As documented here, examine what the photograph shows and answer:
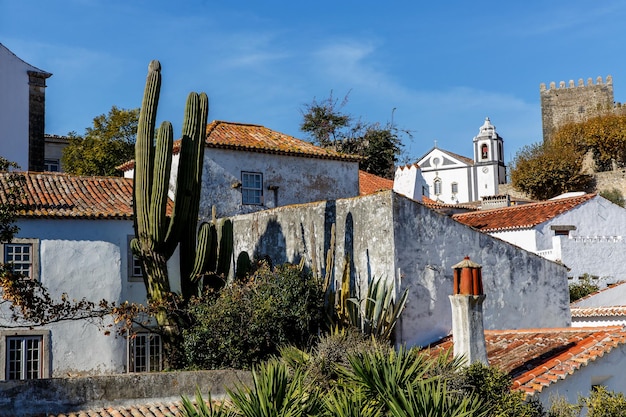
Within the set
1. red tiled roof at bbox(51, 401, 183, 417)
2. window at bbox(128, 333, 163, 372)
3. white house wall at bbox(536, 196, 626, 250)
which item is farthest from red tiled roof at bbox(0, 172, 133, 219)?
white house wall at bbox(536, 196, 626, 250)

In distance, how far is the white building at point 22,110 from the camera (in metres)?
33.1

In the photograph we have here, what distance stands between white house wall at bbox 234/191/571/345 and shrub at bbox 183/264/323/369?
1.35 meters

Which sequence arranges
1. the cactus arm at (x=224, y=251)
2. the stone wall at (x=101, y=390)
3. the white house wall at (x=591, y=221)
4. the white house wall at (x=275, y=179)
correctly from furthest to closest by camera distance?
the white house wall at (x=591, y=221), the white house wall at (x=275, y=179), the cactus arm at (x=224, y=251), the stone wall at (x=101, y=390)

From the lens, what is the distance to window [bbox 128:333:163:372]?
867 inches

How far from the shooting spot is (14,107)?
3344 cm

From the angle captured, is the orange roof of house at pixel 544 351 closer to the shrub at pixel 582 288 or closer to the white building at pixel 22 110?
the shrub at pixel 582 288

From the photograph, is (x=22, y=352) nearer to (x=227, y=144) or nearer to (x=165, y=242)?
(x=165, y=242)

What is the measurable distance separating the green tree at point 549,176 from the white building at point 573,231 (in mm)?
28693

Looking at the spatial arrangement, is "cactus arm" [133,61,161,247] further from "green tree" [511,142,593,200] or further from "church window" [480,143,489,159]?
"church window" [480,143,489,159]

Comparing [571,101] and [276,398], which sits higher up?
[571,101]

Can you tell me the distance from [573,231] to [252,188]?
10.9 m

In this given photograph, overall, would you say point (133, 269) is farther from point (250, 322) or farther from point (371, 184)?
point (371, 184)

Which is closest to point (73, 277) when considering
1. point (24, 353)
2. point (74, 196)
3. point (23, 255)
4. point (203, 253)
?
point (23, 255)

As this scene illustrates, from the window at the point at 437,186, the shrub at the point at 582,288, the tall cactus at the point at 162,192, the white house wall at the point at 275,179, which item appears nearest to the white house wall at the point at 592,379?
the tall cactus at the point at 162,192
